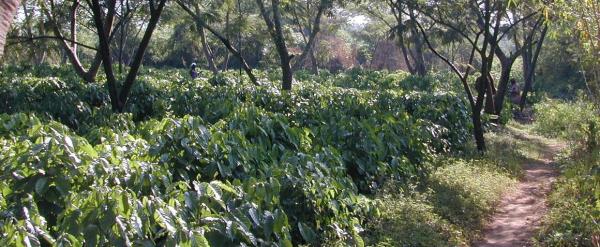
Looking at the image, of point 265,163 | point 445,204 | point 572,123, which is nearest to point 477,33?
point 572,123

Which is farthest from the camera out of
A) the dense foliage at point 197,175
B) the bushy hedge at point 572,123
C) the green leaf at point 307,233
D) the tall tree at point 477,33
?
the tall tree at point 477,33

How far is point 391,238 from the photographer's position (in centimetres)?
541

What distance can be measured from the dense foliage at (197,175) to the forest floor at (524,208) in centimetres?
109

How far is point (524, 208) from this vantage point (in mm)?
7609

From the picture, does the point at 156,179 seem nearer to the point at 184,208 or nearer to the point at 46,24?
the point at 184,208

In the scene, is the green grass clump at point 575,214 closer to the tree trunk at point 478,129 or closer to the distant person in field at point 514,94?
the tree trunk at point 478,129

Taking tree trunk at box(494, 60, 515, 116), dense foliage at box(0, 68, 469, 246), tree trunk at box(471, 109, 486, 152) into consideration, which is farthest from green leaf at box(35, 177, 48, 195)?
tree trunk at box(494, 60, 515, 116)

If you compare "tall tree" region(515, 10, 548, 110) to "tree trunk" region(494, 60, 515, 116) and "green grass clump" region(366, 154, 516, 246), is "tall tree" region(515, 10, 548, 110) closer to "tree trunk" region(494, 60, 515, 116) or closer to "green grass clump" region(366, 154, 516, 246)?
"tree trunk" region(494, 60, 515, 116)

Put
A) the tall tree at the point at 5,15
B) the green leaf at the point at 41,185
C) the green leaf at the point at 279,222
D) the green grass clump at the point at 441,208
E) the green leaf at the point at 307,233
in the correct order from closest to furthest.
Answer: the tall tree at the point at 5,15 < the green leaf at the point at 41,185 < the green leaf at the point at 279,222 < the green leaf at the point at 307,233 < the green grass clump at the point at 441,208

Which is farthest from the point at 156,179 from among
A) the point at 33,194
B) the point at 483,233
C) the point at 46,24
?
the point at 46,24

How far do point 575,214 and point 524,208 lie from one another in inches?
68.3

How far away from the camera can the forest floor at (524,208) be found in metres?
6.39

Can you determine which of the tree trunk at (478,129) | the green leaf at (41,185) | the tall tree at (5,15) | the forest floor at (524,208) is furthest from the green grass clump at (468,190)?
the tall tree at (5,15)

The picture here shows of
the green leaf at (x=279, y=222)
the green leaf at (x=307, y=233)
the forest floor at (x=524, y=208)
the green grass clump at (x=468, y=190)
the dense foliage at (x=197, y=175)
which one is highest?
the dense foliage at (x=197, y=175)
